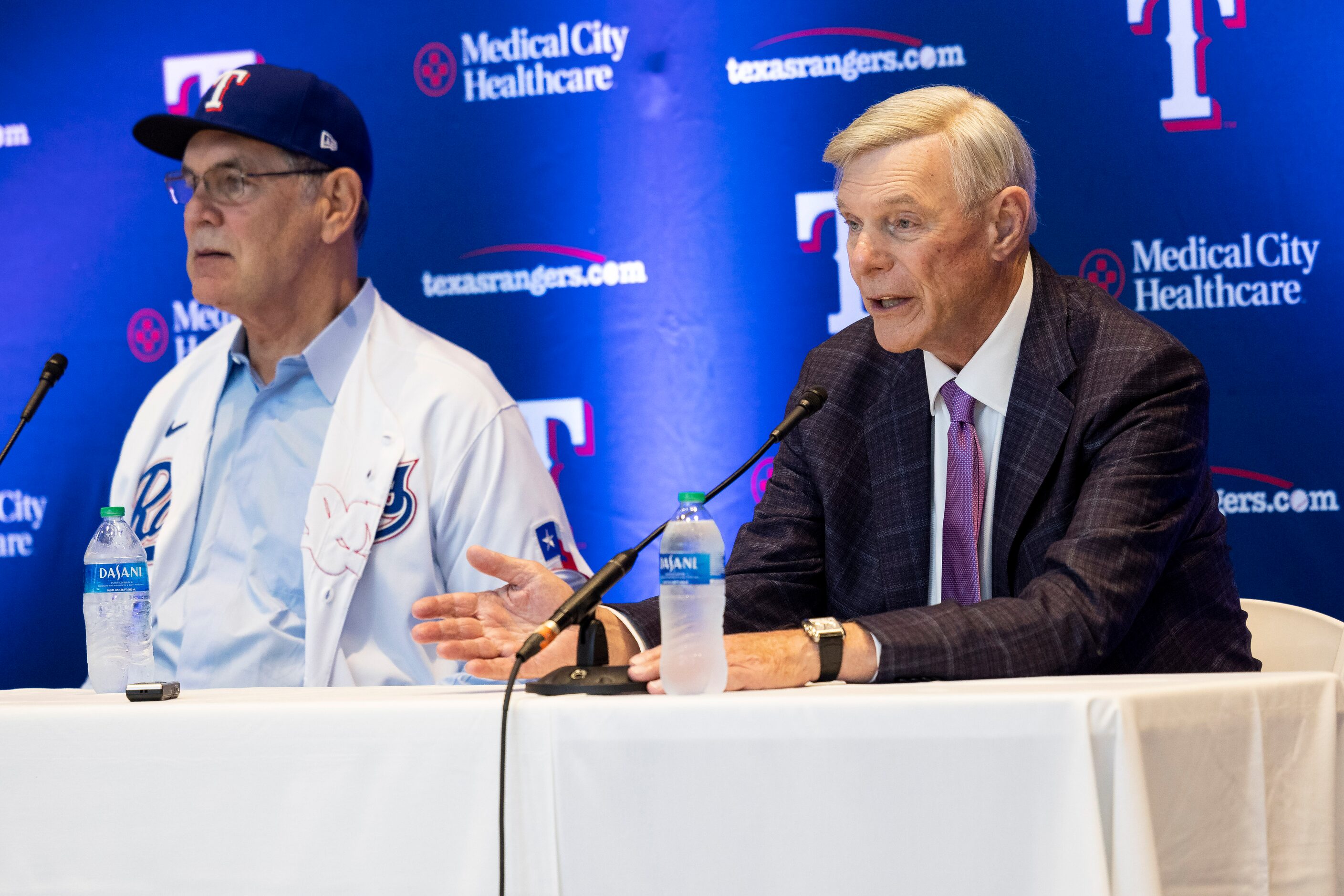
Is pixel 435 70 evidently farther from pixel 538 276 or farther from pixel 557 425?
pixel 557 425

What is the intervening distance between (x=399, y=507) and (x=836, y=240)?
4.66 feet

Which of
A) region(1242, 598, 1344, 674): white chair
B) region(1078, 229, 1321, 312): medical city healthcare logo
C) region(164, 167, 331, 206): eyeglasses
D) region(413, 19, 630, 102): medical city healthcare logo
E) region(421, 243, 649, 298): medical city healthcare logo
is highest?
region(413, 19, 630, 102): medical city healthcare logo

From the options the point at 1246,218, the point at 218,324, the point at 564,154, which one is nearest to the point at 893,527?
the point at 1246,218

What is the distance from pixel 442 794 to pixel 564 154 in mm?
2477

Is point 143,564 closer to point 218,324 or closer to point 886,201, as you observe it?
point 886,201

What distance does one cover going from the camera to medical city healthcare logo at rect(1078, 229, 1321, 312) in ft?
10.2

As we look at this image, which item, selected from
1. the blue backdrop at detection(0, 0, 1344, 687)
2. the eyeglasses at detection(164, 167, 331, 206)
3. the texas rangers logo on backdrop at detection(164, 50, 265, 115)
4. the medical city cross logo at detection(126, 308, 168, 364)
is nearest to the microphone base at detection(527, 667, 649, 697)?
the eyeglasses at detection(164, 167, 331, 206)

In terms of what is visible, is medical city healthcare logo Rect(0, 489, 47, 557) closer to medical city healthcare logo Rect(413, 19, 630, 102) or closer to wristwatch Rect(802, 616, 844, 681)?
medical city healthcare logo Rect(413, 19, 630, 102)

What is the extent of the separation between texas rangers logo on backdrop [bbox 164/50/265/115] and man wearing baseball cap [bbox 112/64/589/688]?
0.83 m

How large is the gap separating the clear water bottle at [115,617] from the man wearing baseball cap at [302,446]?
55 centimetres

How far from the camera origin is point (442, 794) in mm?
1393

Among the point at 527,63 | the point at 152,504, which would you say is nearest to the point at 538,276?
the point at 527,63

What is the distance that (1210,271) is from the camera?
124 inches

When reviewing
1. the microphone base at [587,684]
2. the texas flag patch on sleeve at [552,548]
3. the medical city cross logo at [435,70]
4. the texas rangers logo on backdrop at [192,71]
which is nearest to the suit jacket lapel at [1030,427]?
the microphone base at [587,684]
